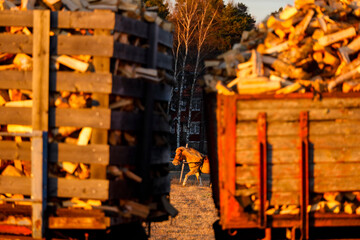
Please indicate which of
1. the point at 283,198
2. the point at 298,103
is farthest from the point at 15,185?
the point at 298,103

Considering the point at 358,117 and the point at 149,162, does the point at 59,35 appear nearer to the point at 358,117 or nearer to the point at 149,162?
the point at 149,162

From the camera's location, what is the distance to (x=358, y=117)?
6.52 metres

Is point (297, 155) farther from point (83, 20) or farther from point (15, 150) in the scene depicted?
point (15, 150)

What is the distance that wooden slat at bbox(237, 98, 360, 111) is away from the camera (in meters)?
6.39

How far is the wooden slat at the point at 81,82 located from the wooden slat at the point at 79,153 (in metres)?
0.65

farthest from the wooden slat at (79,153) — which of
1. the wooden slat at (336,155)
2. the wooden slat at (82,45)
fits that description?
the wooden slat at (336,155)

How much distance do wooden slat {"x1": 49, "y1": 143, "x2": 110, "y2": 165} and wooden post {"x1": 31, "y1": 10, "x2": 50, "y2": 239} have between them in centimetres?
13

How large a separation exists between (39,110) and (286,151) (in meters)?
2.91

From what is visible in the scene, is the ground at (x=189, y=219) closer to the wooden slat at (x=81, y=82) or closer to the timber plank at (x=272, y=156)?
the timber plank at (x=272, y=156)

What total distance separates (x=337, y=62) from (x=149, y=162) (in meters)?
2.70

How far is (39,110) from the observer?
21.2ft

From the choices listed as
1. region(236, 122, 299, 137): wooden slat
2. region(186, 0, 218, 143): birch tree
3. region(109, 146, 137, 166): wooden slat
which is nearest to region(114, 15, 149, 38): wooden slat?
region(109, 146, 137, 166): wooden slat

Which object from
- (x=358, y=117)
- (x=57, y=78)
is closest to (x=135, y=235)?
(x=57, y=78)

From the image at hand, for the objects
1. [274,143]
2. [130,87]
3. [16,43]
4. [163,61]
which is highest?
[16,43]
